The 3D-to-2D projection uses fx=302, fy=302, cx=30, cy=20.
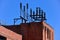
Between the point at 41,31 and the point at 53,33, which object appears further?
the point at 53,33

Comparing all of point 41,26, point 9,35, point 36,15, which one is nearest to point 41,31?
point 41,26

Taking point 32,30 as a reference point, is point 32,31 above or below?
below

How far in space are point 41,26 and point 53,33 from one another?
25.3 feet

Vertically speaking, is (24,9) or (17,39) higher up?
(24,9)

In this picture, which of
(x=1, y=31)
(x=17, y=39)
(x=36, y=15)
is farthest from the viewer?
(x=36, y=15)

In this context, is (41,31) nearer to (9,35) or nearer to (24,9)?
(24,9)

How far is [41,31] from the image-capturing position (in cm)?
5225

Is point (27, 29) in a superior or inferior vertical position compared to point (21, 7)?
inferior

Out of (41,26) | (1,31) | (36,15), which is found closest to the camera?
(1,31)

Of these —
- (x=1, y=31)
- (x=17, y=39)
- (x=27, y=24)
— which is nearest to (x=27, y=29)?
(x=27, y=24)

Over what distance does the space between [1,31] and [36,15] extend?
16.1m

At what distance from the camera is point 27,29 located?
175ft

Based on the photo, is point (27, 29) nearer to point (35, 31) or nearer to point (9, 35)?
point (35, 31)

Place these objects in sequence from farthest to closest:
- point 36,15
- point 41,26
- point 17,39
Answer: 1. point 36,15
2. point 41,26
3. point 17,39
